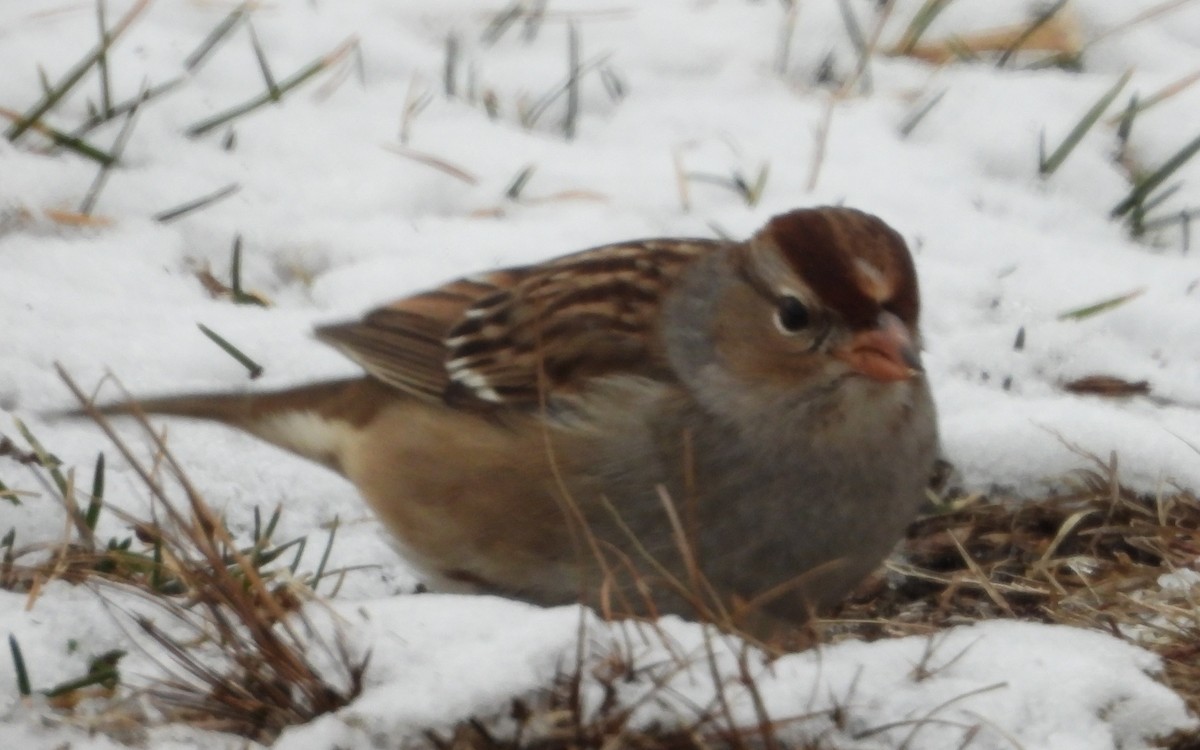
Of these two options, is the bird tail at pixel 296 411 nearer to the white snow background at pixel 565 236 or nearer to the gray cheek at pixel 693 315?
A: the white snow background at pixel 565 236

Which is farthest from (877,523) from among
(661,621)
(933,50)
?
(933,50)

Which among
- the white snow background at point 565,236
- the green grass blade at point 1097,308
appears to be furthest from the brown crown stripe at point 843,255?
the green grass blade at point 1097,308

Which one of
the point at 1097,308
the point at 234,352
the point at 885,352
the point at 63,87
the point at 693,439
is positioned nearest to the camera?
the point at 885,352

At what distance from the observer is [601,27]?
19.0ft

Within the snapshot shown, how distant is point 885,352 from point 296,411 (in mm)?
1486

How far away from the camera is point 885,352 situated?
3141 millimetres

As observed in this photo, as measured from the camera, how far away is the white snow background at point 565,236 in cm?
258

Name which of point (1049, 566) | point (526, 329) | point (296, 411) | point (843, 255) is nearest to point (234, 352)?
point (296, 411)

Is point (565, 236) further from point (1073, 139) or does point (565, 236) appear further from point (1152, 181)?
point (1152, 181)

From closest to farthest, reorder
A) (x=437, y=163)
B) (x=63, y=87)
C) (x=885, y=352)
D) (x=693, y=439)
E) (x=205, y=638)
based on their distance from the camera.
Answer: (x=205, y=638), (x=885, y=352), (x=693, y=439), (x=63, y=87), (x=437, y=163)

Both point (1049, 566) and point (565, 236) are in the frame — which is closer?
point (1049, 566)

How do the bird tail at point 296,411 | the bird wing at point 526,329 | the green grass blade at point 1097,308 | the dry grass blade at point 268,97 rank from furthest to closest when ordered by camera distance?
the dry grass blade at point 268,97, the green grass blade at point 1097,308, the bird tail at point 296,411, the bird wing at point 526,329

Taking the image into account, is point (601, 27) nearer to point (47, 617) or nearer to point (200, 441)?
point (200, 441)

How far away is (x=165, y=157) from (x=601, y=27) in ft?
5.67
